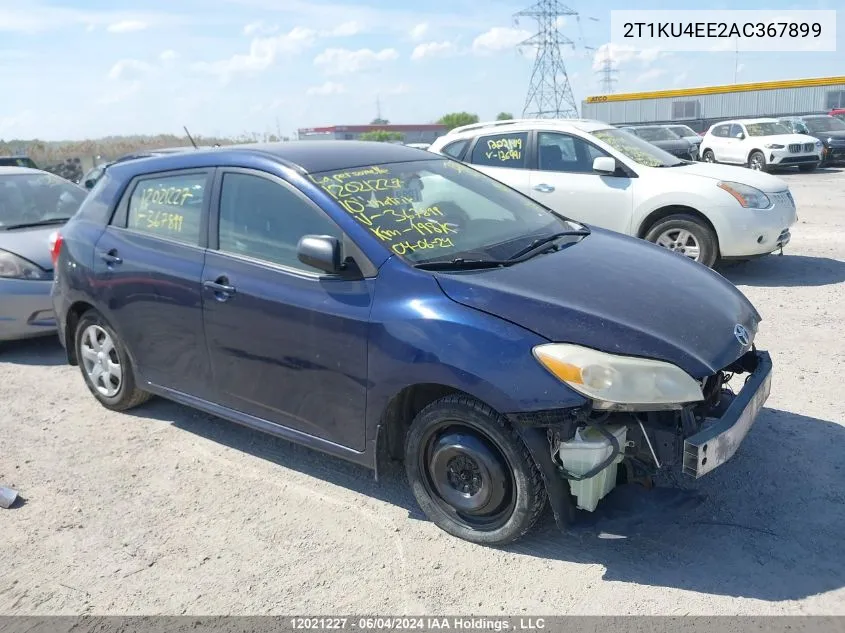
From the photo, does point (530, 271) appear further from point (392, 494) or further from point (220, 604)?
point (220, 604)

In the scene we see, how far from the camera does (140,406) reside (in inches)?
203

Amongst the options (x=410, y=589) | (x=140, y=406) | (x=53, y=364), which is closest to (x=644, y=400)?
(x=410, y=589)

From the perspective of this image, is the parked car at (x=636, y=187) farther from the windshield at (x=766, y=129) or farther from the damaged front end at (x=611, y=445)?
the windshield at (x=766, y=129)

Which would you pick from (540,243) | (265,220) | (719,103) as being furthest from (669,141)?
(265,220)

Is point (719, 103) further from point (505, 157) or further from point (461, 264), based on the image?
point (461, 264)

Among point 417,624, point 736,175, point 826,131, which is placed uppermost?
point 826,131

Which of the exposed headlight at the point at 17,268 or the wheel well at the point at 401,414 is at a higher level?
the exposed headlight at the point at 17,268

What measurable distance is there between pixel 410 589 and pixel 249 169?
2.29 m

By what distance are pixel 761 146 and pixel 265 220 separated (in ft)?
71.8

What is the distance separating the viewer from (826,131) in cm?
2386

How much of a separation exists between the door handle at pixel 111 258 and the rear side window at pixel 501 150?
5.39 metres

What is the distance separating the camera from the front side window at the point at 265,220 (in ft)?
12.2

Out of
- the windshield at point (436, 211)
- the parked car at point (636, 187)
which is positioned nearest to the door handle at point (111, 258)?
the windshield at point (436, 211)

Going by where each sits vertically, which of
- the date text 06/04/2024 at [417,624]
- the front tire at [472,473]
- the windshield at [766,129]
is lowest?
the date text 06/04/2024 at [417,624]
